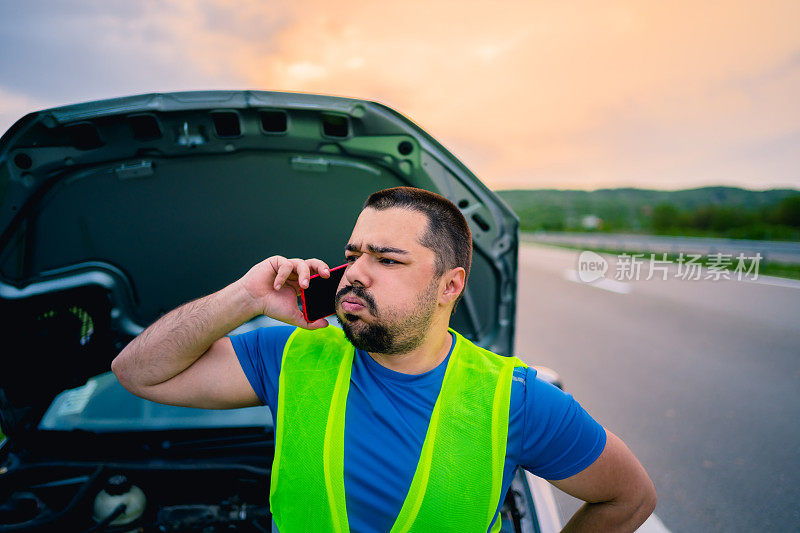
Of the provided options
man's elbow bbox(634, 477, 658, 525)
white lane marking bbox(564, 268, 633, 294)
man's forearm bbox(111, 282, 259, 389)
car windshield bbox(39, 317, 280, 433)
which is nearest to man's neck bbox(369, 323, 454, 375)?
man's forearm bbox(111, 282, 259, 389)

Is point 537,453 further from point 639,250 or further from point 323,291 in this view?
point 639,250

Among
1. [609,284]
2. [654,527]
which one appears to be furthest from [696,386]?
[609,284]

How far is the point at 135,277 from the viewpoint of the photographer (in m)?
1.96

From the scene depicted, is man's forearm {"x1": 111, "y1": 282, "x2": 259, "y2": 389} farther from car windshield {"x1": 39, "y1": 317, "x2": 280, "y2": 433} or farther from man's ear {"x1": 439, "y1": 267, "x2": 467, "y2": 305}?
man's ear {"x1": 439, "y1": 267, "x2": 467, "y2": 305}

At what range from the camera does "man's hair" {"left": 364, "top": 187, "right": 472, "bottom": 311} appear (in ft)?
5.11

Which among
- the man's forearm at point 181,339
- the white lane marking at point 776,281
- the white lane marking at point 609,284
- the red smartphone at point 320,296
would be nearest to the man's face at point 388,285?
the red smartphone at point 320,296

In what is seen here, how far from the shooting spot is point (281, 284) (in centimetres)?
156

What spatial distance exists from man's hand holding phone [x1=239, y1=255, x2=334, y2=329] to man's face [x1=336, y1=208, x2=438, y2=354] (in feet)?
0.46

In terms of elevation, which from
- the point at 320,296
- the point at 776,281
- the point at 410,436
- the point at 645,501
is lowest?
the point at 776,281

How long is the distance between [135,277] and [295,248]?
69cm

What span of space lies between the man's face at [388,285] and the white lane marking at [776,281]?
12.0 m

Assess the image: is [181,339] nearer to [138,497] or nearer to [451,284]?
[138,497]

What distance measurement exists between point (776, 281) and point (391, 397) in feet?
42.8

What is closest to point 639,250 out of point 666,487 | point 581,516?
point 666,487
